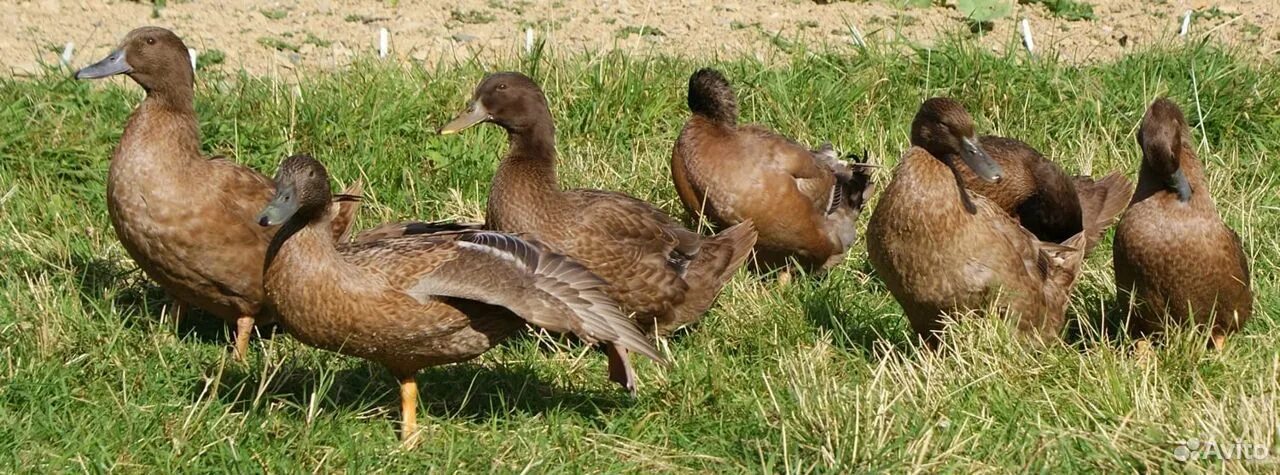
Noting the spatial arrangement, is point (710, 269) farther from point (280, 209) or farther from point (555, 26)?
point (555, 26)

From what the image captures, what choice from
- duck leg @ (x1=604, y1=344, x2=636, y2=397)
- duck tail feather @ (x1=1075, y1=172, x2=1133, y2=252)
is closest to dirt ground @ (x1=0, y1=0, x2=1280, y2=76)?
duck tail feather @ (x1=1075, y1=172, x2=1133, y2=252)

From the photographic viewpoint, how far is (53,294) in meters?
5.92

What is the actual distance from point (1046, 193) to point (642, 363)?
2.05 meters

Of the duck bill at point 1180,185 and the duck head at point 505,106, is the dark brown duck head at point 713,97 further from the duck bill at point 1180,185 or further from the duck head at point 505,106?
the duck bill at point 1180,185

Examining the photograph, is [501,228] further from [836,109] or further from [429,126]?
[836,109]

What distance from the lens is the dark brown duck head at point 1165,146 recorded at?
223 inches

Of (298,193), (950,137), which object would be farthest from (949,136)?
(298,193)

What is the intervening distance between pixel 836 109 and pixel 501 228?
236 cm

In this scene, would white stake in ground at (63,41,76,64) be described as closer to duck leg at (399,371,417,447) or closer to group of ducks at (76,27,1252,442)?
group of ducks at (76,27,1252,442)

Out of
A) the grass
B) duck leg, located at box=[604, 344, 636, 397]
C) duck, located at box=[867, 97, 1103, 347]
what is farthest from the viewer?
duck, located at box=[867, 97, 1103, 347]

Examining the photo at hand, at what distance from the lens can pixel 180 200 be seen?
228 inches

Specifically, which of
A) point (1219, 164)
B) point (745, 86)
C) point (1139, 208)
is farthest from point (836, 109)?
point (1139, 208)

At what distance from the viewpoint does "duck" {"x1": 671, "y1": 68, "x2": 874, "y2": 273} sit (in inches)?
273

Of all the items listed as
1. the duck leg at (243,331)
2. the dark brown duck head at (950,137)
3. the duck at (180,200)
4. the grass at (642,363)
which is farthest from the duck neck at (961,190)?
the duck leg at (243,331)
